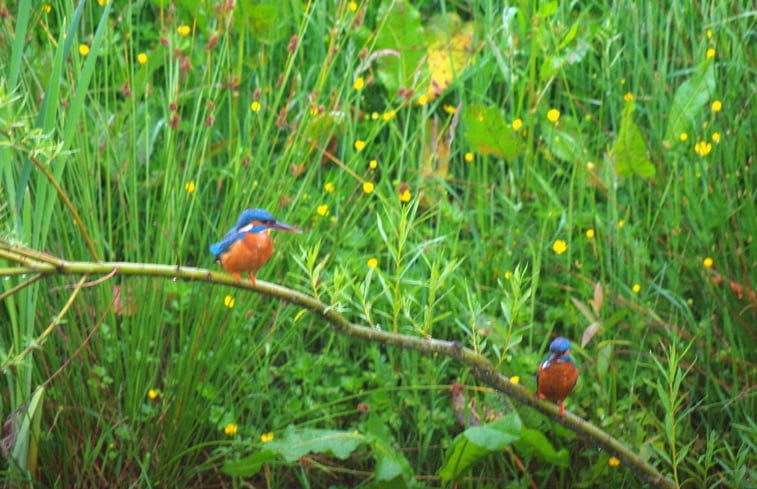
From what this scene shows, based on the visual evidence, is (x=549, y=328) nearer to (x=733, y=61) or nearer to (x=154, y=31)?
(x=733, y=61)

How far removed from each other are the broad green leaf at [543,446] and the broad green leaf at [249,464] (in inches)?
23.5

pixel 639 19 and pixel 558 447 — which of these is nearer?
pixel 558 447

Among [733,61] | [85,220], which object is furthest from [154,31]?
[733,61]

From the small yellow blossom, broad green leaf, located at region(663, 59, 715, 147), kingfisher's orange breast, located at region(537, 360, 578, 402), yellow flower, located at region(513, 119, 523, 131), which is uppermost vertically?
broad green leaf, located at region(663, 59, 715, 147)

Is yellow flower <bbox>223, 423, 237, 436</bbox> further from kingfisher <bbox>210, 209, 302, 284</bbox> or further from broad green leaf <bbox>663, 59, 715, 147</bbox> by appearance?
broad green leaf <bbox>663, 59, 715, 147</bbox>

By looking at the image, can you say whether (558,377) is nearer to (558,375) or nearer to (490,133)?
(558,375)

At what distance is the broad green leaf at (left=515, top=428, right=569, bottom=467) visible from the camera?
2.64 m

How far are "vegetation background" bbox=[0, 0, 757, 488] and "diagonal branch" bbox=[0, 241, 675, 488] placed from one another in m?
0.11

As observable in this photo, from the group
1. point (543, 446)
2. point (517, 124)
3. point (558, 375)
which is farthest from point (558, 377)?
point (517, 124)

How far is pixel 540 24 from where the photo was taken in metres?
3.46

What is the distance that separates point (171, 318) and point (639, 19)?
194 cm

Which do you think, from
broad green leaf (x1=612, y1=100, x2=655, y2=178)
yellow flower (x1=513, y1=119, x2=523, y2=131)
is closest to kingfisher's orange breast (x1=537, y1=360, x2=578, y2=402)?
broad green leaf (x1=612, y1=100, x2=655, y2=178)

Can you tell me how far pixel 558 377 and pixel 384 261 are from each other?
1.18 m

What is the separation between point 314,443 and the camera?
2557 mm
